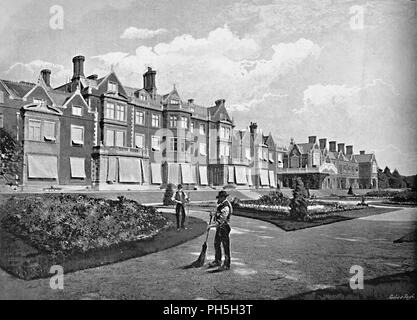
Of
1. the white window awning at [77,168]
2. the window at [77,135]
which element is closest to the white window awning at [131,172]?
the white window awning at [77,168]

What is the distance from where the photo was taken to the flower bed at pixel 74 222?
17.4 ft

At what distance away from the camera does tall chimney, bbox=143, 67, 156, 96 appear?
6559 mm

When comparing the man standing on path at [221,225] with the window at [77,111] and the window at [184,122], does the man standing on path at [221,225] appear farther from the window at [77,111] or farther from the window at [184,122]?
the window at [77,111]

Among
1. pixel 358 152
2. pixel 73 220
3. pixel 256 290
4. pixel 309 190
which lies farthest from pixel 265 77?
pixel 73 220

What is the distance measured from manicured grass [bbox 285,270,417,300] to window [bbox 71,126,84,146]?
4.84m

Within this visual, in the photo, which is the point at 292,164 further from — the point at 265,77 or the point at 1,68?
the point at 1,68

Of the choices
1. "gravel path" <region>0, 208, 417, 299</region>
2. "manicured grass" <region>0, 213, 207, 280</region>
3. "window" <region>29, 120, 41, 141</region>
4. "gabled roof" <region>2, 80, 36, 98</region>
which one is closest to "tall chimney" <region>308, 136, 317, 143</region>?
"gravel path" <region>0, 208, 417, 299</region>

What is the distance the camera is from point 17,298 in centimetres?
492

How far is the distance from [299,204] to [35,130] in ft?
20.3

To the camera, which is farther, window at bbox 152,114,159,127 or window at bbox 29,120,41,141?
window at bbox 152,114,159,127
